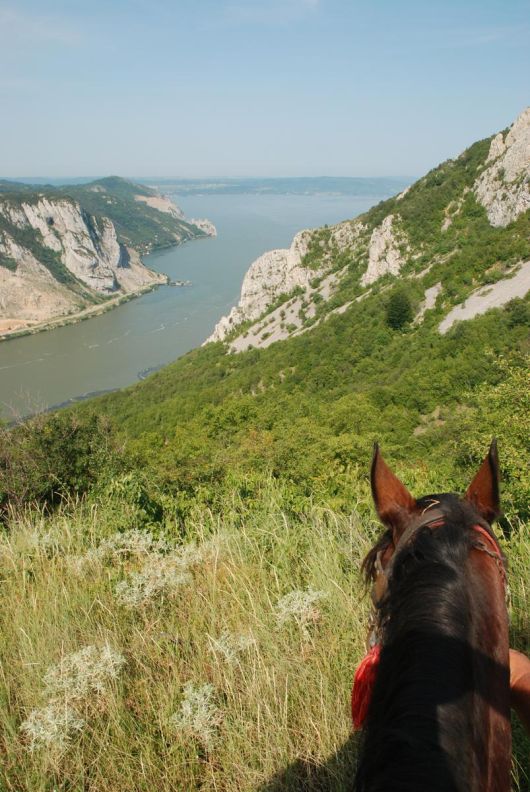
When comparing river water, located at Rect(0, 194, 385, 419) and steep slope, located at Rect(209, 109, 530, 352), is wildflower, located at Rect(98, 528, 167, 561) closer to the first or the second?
steep slope, located at Rect(209, 109, 530, 352)

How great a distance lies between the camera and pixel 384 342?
149ft

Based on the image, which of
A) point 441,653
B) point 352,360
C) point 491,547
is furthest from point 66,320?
point 441,653

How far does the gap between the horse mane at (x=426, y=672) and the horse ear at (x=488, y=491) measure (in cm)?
10

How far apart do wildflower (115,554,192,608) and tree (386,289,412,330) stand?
150ft

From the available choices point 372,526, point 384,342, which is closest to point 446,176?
point 384,342

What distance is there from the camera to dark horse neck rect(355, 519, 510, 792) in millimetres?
831

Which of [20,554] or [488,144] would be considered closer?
[20,554]

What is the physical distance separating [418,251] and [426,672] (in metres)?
69.4

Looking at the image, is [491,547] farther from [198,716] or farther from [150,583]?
[150,583]

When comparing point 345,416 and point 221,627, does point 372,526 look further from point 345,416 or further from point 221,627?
point 345,416

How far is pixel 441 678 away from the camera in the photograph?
91cm

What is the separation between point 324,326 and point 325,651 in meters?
56.4

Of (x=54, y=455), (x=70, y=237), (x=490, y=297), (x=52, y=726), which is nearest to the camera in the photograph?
(x=52, y=726)

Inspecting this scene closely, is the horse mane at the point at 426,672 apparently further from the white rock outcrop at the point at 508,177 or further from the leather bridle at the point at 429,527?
the white rock outcrop at the point at 508,177
